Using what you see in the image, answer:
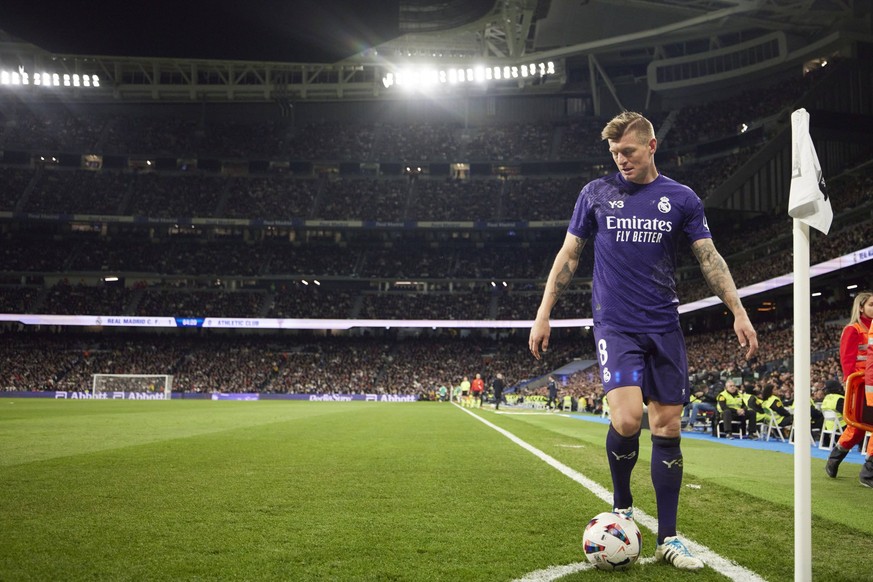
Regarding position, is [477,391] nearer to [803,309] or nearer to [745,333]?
[745,333]

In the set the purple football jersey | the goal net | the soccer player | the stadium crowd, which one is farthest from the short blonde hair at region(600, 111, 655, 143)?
the goal net

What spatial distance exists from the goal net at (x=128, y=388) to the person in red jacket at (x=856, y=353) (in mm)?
46979

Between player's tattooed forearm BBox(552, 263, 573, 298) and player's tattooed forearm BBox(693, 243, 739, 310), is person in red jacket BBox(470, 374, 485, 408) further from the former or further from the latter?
player's tattooed forearm BBox(693, 243, 739, 310)

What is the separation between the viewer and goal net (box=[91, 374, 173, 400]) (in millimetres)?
48969

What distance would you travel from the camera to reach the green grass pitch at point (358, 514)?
12.4 feet

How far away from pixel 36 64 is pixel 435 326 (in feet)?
122

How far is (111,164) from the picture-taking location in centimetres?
6619

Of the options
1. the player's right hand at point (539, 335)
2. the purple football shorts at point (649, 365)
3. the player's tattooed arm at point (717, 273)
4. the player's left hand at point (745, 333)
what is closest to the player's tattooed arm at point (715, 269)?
the player's tattooed arm at point (717, 273)

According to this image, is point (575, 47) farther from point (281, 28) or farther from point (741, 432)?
point (741, 432)

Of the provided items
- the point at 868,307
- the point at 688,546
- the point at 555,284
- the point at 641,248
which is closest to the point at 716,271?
the point at 641,248

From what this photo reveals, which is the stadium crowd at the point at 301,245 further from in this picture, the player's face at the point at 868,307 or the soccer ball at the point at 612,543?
the soccer ball at the point at 612,543

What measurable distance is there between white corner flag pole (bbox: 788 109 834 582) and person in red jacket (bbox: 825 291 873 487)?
5497 millimetres

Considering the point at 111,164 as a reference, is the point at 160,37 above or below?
below

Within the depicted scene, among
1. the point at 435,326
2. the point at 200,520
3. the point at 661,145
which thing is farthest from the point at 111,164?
the point at 200,520
